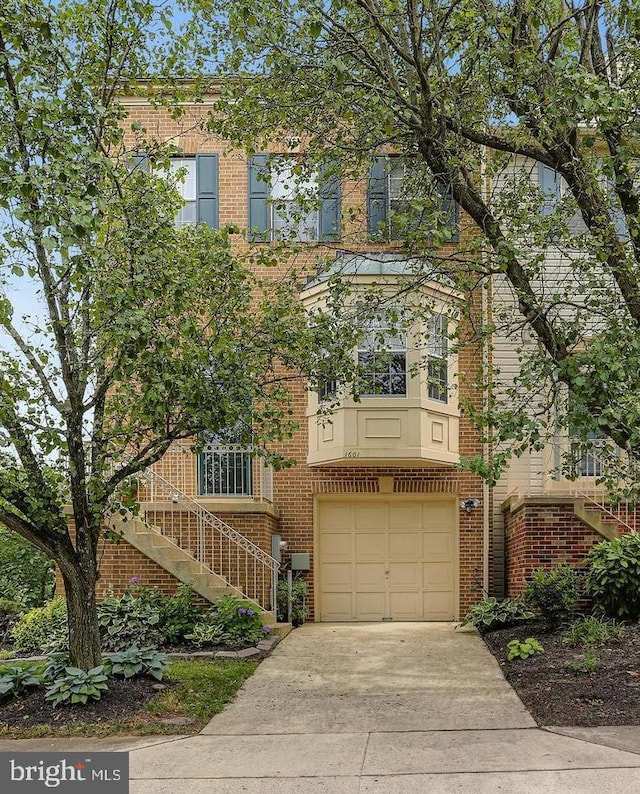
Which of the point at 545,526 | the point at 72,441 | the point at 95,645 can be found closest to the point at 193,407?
the point at 72,441

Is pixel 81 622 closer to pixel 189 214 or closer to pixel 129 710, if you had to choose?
pixel 129 710

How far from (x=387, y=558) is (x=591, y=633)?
4972 millimetres

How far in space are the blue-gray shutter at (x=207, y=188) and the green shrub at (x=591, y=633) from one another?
28.7ft

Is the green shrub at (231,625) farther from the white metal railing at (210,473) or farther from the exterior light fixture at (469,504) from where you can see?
the exterior light fixture at (469,504)

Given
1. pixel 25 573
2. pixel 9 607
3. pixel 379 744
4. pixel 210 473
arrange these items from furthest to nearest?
pixel 25 573, pixel 9 607, pixel 210 473, pixel 379 744

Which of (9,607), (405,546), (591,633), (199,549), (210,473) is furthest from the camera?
(405,546)

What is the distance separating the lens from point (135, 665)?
9312 millimetres

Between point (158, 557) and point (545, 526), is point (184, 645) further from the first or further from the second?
point (545, 526)

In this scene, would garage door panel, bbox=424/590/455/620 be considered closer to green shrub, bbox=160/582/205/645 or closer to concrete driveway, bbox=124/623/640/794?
concrete driveway, bbox=124/623/640/794

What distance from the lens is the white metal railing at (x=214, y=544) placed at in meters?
13.1

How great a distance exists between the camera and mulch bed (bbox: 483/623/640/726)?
25.9 ft

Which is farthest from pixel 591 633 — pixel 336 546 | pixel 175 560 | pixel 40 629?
pixel 40 629

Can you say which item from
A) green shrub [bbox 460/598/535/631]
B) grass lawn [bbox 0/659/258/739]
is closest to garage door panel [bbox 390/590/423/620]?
green shrub [bbox 460/598/535/631]

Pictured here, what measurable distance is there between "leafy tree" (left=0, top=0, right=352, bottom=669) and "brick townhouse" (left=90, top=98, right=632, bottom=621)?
425 centimetres
